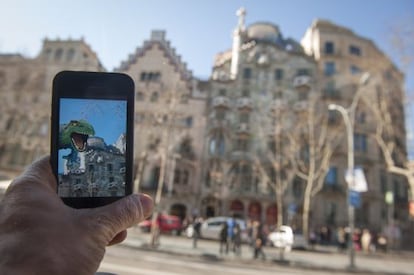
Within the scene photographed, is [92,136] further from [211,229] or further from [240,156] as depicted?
[240,156]

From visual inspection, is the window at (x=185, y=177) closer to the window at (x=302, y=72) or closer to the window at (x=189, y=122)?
the window at (x=189, y=122)

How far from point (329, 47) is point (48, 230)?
43945 millimetres

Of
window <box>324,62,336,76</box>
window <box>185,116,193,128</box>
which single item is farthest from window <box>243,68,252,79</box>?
window <box>324,62,336,76</box>

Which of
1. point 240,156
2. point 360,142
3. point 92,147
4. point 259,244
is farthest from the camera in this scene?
point 360,142

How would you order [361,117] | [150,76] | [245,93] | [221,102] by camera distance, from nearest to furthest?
[150,76] → [221,102] → [245,93] → [361,117]

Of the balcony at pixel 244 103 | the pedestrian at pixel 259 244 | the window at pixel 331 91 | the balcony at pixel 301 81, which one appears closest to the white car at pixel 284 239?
the pedestrian at pixel 259 244

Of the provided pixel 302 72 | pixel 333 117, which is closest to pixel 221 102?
pixel 302 72

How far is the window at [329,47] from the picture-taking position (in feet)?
134

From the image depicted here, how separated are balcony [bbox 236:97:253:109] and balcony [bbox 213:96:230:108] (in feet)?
4.04

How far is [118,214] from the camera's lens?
1.54 meters

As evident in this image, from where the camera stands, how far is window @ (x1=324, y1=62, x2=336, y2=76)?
4019 cm

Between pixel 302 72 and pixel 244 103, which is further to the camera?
pixel 302 72

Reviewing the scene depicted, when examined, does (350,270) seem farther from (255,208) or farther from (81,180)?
(255,208)

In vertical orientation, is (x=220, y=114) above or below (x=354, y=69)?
below
